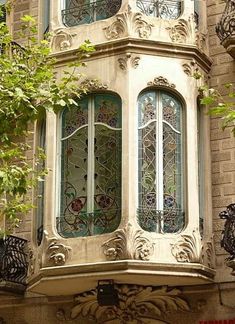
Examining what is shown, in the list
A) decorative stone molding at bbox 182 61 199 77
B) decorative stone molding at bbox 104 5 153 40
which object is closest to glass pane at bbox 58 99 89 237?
decorative stone molding at bbox 104 5 153 40

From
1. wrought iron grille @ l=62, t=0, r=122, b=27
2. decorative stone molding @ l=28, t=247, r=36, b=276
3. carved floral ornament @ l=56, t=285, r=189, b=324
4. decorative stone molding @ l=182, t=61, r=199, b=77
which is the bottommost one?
carved floral ornament @ l=56, t=285, r=189, b=324

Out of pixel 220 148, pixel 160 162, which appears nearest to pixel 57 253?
pixel 160 162

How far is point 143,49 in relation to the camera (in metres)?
15.8

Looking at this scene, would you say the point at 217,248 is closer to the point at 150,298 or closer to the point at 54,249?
the point at 150,298

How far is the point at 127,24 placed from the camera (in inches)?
625

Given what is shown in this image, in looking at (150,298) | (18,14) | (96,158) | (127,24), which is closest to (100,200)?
(96,158)

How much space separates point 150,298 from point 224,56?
4753mm

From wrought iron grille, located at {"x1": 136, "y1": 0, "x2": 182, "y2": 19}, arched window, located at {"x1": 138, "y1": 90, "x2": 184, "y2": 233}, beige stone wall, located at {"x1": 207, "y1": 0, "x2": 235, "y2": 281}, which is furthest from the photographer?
wrought iron grille, located at {"x1": 136, "y1": 0, "x2": 182, "y2": 19}

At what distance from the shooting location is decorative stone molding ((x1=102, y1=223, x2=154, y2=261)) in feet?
48.1

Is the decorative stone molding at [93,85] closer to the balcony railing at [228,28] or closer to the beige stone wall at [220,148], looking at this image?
the beige stone wall at [220,148]

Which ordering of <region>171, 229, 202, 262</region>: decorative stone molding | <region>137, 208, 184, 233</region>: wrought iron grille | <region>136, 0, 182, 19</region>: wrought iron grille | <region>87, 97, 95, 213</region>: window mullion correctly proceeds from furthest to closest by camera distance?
<region>136, 0, 182, 19</region>: wrought iron grille, <region>87, 97, 95, 213</region>: window mullion, <region>137, 208, 184, 233</region>: wrought iron grille, <region>171, 229, 202, 262</region>: decorative stone molding

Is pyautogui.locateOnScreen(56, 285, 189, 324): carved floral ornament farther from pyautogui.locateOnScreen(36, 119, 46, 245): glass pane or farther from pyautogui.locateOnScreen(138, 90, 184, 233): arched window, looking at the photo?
pyautogui.locateOnScreen(36, 119, 46, 245): glass pane

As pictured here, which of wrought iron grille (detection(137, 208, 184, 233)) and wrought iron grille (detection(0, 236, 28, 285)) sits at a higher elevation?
wrought iron grille (detection(137, 208, 184, 233))

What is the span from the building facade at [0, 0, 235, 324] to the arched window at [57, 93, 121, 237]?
2cm
